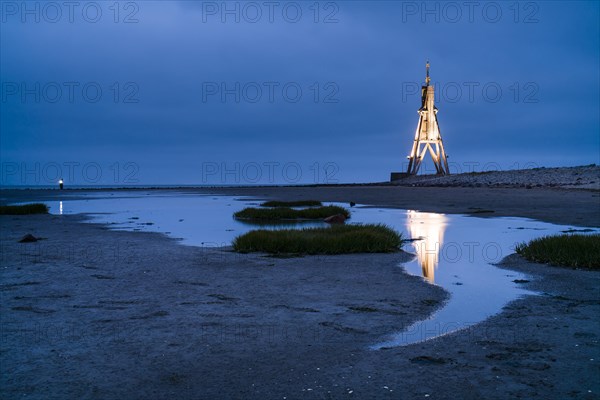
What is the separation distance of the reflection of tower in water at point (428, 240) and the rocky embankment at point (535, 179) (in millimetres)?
29262

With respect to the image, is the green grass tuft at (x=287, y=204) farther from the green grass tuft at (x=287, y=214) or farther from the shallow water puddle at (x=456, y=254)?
the shallow water puddle at (x=456, y=254)

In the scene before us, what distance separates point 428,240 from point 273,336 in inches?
458

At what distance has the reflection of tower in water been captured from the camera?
12.3m

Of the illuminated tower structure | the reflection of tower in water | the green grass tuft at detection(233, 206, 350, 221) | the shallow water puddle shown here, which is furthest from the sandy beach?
the illuminated tower structure

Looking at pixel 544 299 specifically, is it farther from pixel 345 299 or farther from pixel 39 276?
pixel 39 276

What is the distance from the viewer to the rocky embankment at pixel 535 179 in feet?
166

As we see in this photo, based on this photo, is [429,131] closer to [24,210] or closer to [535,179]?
[535,179]

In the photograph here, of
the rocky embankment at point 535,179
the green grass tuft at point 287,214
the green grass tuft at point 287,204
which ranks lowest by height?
the green grass tuft at point 287,214

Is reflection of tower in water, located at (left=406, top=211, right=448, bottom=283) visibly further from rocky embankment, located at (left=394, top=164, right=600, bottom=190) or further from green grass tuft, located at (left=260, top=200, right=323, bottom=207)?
rocky embankment, located at (left=394, top=164, right=600, bottom=190)

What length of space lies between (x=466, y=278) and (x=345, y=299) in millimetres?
3322

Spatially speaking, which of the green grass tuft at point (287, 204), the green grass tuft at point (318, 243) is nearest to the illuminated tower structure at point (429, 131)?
the green grass tuft at point (287, 204)

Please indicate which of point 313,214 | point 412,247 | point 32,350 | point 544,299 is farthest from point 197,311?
point 313,214

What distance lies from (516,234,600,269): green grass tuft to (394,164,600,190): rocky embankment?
37.4m

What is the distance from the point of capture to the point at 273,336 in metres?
6.56
